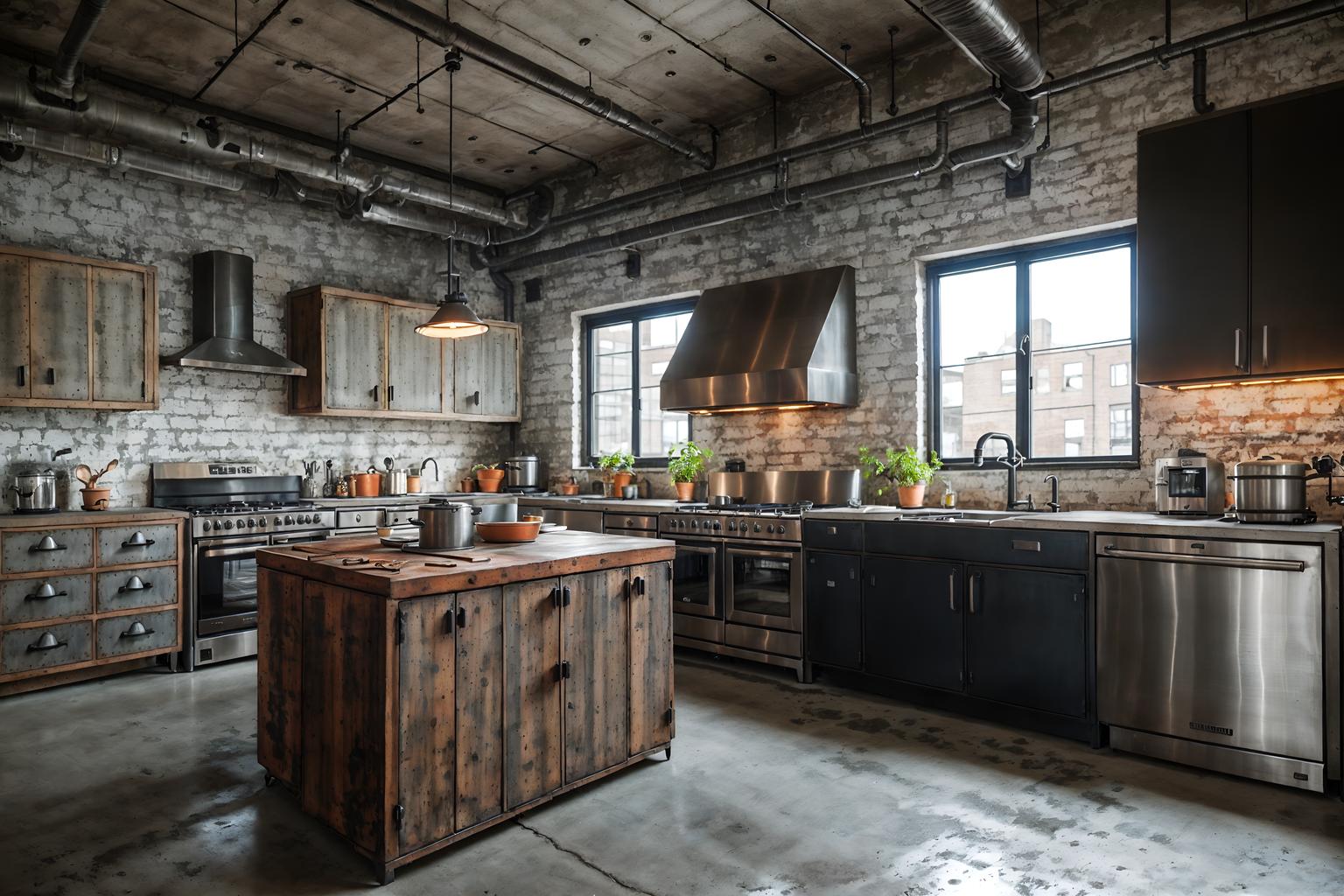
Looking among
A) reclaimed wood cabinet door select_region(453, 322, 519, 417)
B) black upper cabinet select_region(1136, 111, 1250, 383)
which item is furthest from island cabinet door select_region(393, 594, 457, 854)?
reclaimed wood cabinet door select_region(453, 322, 519, 417)

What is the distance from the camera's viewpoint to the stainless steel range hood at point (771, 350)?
5.77 metres

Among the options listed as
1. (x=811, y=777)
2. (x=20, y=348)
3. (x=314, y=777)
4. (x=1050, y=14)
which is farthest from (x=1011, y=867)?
(x=20, y=348)

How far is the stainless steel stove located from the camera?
18.7 feet

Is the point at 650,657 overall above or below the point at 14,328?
below

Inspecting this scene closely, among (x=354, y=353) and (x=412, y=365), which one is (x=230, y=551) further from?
(x=412, y=365)

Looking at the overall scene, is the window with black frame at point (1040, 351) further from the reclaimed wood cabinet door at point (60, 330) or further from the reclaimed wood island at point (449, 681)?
the reclaimed wood cabinet door at point (60, 330)

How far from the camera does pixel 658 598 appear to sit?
380 centimetres

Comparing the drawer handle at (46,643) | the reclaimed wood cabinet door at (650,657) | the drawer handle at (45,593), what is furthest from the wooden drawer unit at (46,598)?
the reclaimed wood cabinet door at (650,657)

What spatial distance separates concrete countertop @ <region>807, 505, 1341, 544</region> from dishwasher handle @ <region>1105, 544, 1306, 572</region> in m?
0.09

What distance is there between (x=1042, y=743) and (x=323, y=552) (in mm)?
3552

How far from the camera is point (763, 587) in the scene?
18.0 ft

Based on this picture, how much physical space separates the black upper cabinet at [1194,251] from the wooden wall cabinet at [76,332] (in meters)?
6.53

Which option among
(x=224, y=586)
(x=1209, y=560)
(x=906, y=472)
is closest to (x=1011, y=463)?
(x=906, y=472)

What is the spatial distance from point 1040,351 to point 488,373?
5.08 m
